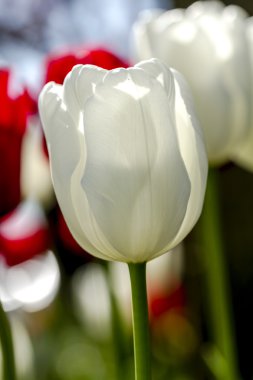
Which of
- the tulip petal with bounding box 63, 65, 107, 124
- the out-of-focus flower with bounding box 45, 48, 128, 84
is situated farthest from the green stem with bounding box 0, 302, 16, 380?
the out-of-focus flower with bounding box 45, 48, 128, 84

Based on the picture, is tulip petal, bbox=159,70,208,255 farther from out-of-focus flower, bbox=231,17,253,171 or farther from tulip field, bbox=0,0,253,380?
out-of-focus flower, bbox=231,17,253,171

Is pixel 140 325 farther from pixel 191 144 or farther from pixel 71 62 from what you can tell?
pixel 71 62

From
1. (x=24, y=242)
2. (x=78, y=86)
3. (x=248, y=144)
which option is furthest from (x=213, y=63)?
(x=24, y=242)

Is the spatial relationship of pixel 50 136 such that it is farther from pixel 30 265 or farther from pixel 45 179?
pixel 30 265

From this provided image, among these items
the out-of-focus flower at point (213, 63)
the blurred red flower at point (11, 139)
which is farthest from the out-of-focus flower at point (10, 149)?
the out-of-focus flower at point (213, 63)

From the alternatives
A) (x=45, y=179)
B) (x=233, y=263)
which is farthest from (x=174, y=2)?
(x=45, y=179)

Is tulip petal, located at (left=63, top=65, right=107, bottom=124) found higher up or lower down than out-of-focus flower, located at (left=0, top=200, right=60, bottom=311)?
higher up

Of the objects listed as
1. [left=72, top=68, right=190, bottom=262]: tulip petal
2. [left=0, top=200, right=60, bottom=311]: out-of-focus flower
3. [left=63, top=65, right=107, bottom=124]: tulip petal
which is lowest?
[left=0, top=200, right=60, bottom=311]: out-of-focus flower
